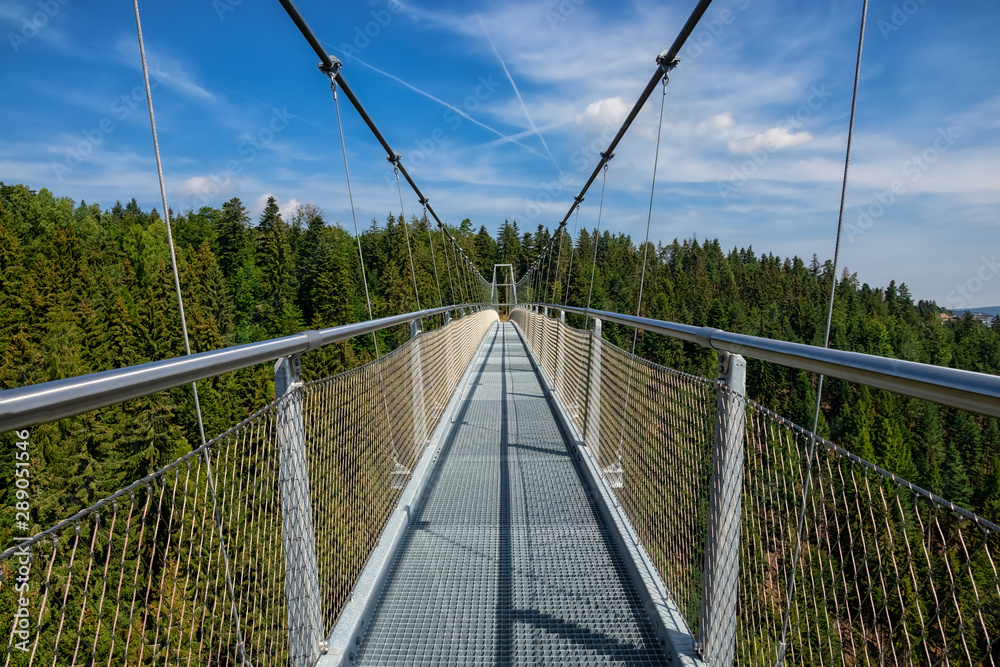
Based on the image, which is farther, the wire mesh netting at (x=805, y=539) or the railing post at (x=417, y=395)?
the railing post at (x=417, y=395)

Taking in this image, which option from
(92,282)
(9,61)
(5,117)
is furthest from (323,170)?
(5,117)

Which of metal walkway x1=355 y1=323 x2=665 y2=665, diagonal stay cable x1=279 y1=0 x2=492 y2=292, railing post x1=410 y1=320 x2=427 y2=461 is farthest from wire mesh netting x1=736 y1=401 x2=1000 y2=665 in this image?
diagonal stay cable x1=279 y1=0 x2=492 y2=292

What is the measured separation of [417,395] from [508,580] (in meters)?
1.52

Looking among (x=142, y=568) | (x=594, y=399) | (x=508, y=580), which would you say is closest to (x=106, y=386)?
(x=142, y=568)

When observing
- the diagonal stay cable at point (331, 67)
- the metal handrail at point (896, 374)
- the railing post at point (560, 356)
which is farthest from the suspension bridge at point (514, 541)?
the diagonal stay cable at point (331, 67)

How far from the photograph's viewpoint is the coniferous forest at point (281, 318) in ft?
71.2

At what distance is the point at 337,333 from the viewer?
1760mm

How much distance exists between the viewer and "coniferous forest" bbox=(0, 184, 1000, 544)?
854 inches

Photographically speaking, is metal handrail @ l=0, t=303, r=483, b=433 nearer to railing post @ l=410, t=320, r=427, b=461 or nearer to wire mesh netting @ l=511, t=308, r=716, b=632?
wire mesh netting @ l=511, t=308, r=716, b=632

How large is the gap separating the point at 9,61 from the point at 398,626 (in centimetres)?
1117

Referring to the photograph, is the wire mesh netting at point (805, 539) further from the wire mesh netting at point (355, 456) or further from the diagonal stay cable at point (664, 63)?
the diagonal stay cable at point (664, 63)

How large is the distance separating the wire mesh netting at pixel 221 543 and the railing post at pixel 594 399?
3.70ft

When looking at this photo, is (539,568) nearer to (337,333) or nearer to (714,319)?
(337,333)

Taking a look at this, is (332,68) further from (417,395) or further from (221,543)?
(221,543)
